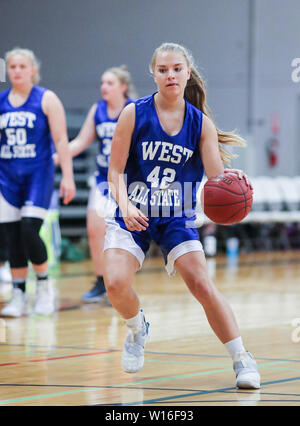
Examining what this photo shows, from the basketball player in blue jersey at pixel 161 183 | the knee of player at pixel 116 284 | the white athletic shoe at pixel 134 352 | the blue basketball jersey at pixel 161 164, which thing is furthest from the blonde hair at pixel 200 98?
the white athletic shoe at pixel 134 352

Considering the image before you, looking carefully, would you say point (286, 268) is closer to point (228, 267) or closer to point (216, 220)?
point (228, 267)

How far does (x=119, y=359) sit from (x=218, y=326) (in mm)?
771

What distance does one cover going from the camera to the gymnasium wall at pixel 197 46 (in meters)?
12.4

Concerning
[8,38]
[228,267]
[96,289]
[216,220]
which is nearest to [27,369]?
[216,220]

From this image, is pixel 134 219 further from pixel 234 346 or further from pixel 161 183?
pixel 234 346

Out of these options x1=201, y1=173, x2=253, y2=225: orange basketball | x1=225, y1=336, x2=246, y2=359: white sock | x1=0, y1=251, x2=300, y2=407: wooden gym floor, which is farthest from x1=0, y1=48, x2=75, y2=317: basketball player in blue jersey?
x1=225, y1=336, x2=246, y2=359: white sock

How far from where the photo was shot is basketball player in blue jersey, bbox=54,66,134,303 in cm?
595

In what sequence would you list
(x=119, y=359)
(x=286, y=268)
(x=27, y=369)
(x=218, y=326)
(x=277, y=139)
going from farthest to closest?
(x=277, y=139) → (x=286, y=268) → (x=119, y=359) → (x=27, y=369) → (x=218, y=326)

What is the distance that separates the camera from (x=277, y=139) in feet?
44.7

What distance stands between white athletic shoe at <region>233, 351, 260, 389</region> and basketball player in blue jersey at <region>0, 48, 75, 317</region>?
241 centimetres

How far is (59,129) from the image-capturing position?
5.39m

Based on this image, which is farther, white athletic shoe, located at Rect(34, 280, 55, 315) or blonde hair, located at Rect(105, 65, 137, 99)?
blonde hair, located at Rect(105, 65, 137, 99)

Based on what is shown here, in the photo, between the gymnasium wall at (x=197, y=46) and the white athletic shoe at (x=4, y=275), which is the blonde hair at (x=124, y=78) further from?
the gymnasium wall at (x=197, y=46)

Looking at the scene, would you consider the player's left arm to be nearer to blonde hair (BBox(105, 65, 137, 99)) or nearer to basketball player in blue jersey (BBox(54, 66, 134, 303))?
basketball player in blue jersey (BBox(54, 66, 134, 303))
